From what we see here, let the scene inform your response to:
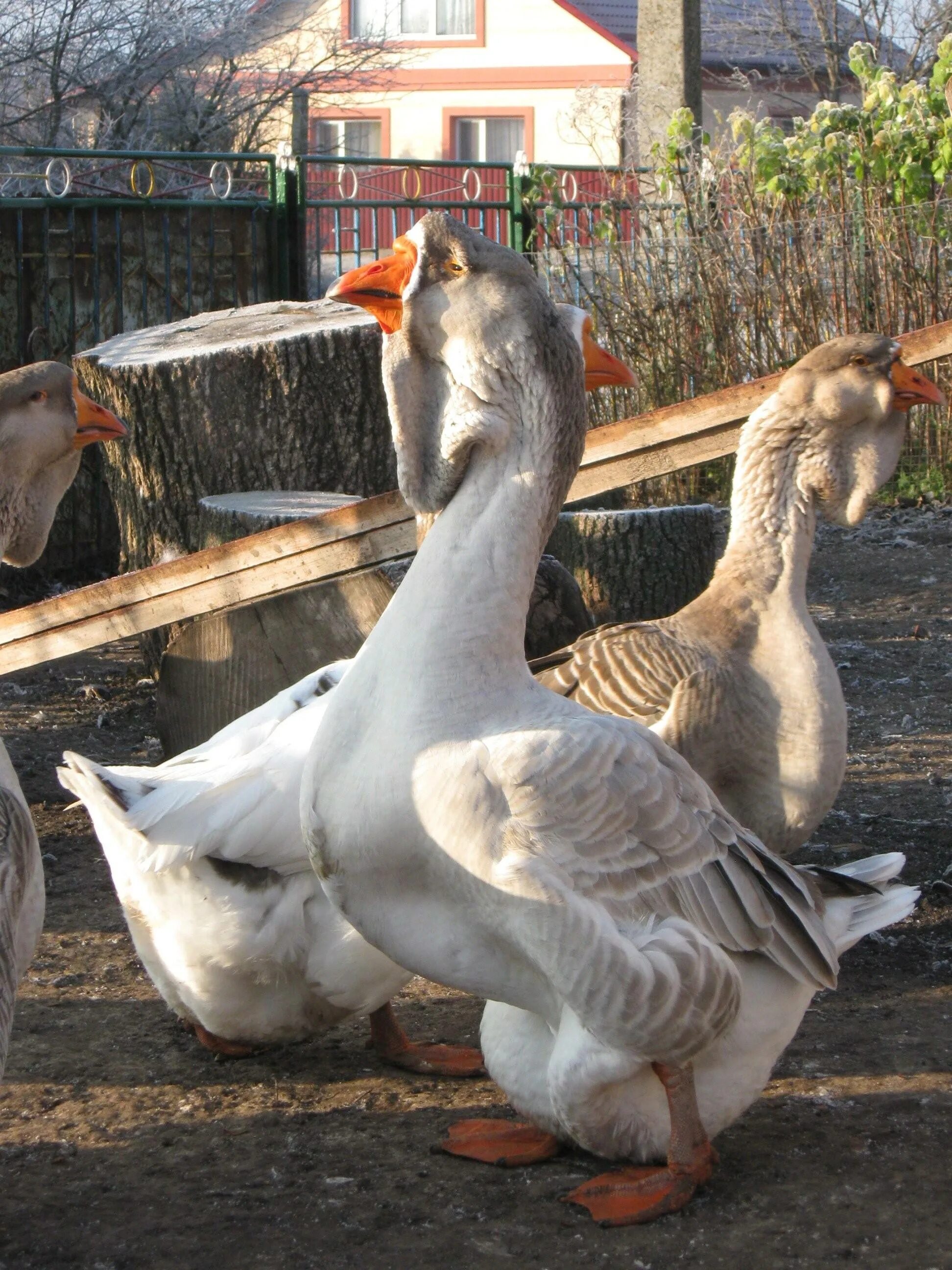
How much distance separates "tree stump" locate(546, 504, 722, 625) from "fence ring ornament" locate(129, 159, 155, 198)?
159 inches

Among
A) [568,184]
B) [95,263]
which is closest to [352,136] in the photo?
[568,184]

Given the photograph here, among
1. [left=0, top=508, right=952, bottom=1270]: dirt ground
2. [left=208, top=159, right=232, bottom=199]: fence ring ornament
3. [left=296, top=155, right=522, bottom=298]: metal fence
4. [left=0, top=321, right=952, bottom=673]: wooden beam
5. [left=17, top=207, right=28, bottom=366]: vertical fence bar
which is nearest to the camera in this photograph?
[left=0, top=508, right=952, bottom=1270]: dirt ground

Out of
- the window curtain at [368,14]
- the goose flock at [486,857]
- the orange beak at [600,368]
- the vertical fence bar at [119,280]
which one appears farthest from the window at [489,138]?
the goose flock at [486,857]

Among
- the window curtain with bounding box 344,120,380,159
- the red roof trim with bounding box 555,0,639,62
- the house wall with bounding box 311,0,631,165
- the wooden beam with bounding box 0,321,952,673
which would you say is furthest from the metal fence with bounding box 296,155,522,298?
the window curtain with bounding box 344,120,380,159

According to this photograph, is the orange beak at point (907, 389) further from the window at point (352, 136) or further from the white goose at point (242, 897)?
the window at point (352, 136)

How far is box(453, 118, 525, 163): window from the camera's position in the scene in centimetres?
3303

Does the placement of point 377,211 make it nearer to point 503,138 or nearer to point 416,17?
point 503,138

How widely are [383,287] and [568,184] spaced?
11239 mm

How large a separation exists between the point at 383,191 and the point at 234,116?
7.84 metres

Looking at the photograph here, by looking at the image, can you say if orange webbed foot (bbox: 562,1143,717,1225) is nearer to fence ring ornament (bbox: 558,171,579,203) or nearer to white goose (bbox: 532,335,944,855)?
white goose (bbox: 532,335,944,855)

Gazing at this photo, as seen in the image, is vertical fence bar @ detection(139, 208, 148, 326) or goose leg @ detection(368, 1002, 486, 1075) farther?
vertical fence bar @ detection(139, 208, 148, 326)

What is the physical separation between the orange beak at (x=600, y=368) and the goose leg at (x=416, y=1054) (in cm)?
157

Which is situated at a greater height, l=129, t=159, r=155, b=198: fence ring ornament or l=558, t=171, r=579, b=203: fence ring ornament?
l=558, t=171, r=579, b=203: fence ring ornament

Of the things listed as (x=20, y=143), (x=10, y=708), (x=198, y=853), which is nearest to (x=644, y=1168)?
(x=198, y=853)
